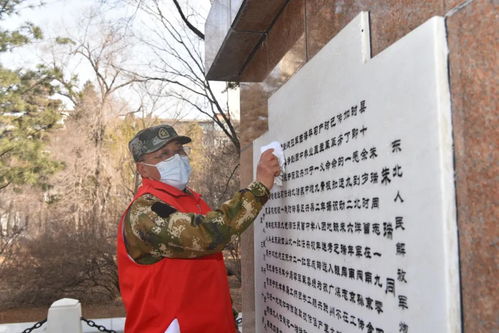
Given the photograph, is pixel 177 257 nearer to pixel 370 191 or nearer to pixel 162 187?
pixel 162 187

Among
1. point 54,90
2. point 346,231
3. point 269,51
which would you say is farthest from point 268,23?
point 54,90

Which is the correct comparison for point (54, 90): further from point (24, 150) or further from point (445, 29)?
point (445, 29)

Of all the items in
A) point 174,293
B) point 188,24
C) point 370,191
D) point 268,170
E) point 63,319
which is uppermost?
point 188,24

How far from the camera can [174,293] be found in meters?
2.17

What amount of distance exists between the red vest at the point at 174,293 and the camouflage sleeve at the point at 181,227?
0.08 metres

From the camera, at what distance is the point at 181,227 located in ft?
6.86

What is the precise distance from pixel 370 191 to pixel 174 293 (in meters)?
1.15

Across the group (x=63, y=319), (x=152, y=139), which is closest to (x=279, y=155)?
(x=152, y=139)

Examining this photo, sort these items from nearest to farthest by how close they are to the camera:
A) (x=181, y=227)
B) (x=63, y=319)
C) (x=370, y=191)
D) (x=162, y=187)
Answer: (x=370, y=191) < (x=181, y=227) < (x=162, y=187) < (x=63, y=319)

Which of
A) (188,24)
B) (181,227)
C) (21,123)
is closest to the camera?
(181,227)

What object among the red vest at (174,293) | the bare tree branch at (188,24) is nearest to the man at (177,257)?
the red vest at (174,293)

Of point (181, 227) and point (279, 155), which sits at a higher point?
point (279, 155)

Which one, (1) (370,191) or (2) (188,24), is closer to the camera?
(1) (370,191)

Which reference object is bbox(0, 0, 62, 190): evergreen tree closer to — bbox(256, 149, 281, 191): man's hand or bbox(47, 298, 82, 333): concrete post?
bbox(47, 298, 82, 333): concrete post
